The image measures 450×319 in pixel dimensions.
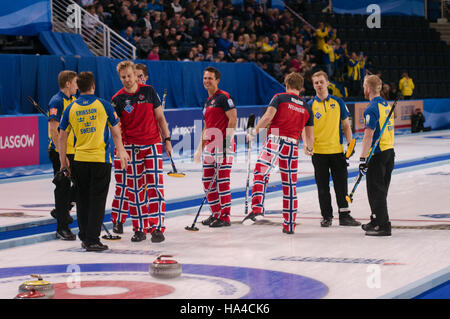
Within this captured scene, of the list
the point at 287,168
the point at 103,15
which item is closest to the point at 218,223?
the point at 287,168

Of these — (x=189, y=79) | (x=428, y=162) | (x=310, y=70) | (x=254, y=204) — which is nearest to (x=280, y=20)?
A: (x=310, y=70)

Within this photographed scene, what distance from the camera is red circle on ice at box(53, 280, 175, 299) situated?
21.1 feet

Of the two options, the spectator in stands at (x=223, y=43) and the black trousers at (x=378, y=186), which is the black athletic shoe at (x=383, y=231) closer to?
the black trousers at (x=378, y=186)

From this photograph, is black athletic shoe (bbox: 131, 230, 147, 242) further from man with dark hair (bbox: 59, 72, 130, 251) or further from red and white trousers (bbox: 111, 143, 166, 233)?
man with dark hair (bbox: 59, 72, 130, 251)

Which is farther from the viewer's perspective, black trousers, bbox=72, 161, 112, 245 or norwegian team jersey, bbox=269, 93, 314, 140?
norwegian team jersey, bbox=269, 93, 314, 140

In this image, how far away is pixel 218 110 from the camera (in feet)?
32.4

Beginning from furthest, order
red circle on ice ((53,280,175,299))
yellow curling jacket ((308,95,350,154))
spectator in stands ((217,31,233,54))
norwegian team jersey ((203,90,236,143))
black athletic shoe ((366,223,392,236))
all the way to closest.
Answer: spectator in stands ((217,31,233,54)) < yellow curling jacket ((308,95,350,154)) < norwegian team jersey ((203,90,236,143)) < black athletic shoe ((366,223,392,236)) < red circle on ice ((53,280,175,299))

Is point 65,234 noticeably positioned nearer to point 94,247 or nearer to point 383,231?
point 94,247

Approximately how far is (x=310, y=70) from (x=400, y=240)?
20.1 metres

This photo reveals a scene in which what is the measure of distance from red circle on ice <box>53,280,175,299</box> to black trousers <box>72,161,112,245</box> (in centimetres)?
155

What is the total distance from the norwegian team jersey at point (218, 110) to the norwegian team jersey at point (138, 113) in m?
1.02

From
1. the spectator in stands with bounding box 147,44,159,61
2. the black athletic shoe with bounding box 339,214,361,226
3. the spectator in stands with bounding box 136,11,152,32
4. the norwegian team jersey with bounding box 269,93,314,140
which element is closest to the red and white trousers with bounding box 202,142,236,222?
the norwegian team jersey with bounding box 269,93,314,140

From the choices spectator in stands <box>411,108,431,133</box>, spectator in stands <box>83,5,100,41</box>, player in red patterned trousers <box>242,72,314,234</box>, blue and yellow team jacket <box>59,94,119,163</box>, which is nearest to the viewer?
blue and yellow team jacket <box>59,94,119,163</box>

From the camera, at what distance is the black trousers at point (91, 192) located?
8.45 meters
